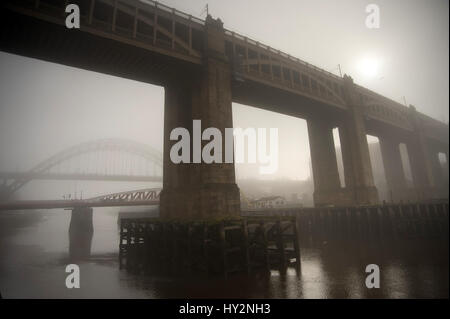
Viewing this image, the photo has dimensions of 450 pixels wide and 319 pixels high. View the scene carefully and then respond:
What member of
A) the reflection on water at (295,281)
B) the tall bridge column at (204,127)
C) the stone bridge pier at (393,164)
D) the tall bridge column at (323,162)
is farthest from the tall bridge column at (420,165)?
the tall bridge column at (204,127)

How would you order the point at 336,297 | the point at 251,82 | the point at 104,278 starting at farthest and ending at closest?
1. the point at 251,82
2. the point at 104,278
3. the point at 336,297

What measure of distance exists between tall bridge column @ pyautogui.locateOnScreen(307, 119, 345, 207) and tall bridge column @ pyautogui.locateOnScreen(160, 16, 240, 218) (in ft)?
62.1

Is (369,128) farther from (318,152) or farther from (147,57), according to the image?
(147,57)

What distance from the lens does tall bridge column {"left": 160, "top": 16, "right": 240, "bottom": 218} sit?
17031 mm

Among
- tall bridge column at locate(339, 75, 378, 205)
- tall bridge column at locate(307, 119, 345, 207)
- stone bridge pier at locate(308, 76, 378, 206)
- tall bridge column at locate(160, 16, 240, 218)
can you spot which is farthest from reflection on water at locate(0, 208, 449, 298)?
tall bridge column at locate(307, 119, 345, 207)

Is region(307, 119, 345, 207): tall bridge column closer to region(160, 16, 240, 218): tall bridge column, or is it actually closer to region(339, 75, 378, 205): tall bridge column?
region(339, 75, 378, 205): tall bridge column

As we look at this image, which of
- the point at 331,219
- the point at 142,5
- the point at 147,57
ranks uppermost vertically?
the point at 142,5

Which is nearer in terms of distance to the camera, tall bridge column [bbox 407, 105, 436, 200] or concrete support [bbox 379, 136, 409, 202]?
tall bridge column [bbox 407, 105, 436, 200]

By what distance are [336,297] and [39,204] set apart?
60632 millimetres

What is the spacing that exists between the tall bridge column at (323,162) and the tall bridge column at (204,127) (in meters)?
18.9

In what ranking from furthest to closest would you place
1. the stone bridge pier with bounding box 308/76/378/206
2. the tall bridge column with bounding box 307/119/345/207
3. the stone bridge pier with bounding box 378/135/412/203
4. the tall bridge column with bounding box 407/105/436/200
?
the stone bridge pier with bounding box 378/135/412/203 → the tall bridge column with bounding box 407/105/436/200 → the tall bridge column with bounding box 307/119/345/207 → the stone bridge pier with bounding box 308/76/378/206

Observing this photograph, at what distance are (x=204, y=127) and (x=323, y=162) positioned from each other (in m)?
21.8

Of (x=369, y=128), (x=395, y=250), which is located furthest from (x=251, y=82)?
(x=369, y=128)
